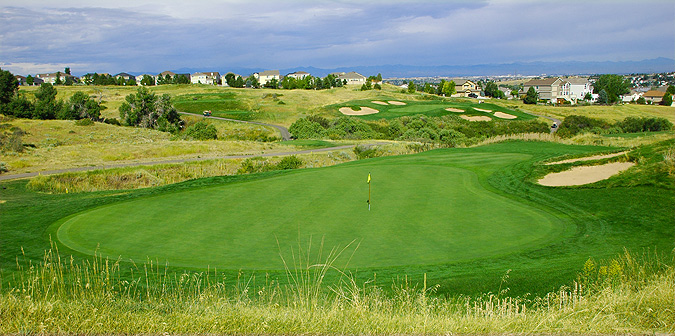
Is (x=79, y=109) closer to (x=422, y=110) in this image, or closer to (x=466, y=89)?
(x=422, y=110)

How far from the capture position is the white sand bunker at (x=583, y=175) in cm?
1314

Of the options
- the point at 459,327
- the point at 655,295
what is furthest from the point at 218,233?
Result: the point at 655,295

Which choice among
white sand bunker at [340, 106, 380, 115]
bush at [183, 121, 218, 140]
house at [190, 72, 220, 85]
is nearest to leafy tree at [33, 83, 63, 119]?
bush at [183, 121, 218, 140]

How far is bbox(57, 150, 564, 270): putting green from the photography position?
7.50 m

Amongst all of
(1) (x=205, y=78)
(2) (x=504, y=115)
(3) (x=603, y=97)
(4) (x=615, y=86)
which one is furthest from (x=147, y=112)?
(1) (x=205, y=78)

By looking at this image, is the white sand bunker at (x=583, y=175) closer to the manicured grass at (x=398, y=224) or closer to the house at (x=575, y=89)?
the manicured grass at (x=398, y=224)

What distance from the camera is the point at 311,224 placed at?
8.98 m

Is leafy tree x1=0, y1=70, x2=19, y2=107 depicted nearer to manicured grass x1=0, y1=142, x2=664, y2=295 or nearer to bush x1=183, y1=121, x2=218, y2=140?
bush x1=183, y1=121, x2=218, y2=140

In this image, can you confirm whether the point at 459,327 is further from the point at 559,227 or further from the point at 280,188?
the point at 280,188

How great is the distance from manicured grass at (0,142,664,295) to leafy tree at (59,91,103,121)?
40950 millimetres

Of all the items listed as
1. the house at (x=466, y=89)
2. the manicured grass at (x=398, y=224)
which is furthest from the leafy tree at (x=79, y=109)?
the house at (x=466, y=89)

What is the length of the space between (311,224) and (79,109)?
50.8 metres

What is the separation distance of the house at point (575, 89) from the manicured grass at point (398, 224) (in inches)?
4402

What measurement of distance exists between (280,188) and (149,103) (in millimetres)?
46230
